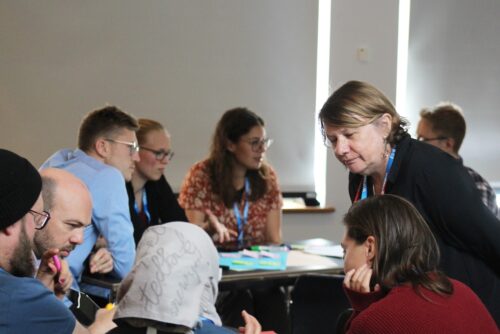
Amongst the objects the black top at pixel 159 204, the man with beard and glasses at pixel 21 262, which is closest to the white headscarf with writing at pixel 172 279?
the man with beard and glasses at pixel 21 262

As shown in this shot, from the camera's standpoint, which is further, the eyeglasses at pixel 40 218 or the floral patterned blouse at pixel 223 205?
the floral patterned blouse at pixel 223 205

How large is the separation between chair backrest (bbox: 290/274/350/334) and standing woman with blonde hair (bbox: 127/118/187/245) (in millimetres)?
1297

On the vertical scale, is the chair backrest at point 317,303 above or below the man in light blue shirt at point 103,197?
below

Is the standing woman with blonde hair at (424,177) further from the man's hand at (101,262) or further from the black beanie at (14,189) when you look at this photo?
the man's hand at (101,262)

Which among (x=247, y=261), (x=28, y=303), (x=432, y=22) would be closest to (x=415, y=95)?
(x=432, y=22)

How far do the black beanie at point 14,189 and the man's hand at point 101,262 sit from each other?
1.42m

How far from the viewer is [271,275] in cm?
330

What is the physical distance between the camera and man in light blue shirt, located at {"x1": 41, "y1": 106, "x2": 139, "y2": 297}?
304 cm

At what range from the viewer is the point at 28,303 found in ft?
5.43

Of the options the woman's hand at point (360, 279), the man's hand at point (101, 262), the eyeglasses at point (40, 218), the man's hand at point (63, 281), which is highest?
the eyeglasses at point (40, 218)

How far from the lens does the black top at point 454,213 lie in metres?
2.13

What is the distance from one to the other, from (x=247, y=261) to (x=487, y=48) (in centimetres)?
379

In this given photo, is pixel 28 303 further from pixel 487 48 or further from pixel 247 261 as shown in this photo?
pixel 487 48

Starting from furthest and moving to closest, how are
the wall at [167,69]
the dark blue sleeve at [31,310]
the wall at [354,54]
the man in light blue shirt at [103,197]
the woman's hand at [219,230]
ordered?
1. the wall at [354,54]
2. the wall at [167,69]
3. the woman's hand at [219,230]
4. the man in light blue shirt at [103,197]
5. the dark blue sleeve at [31,310]
